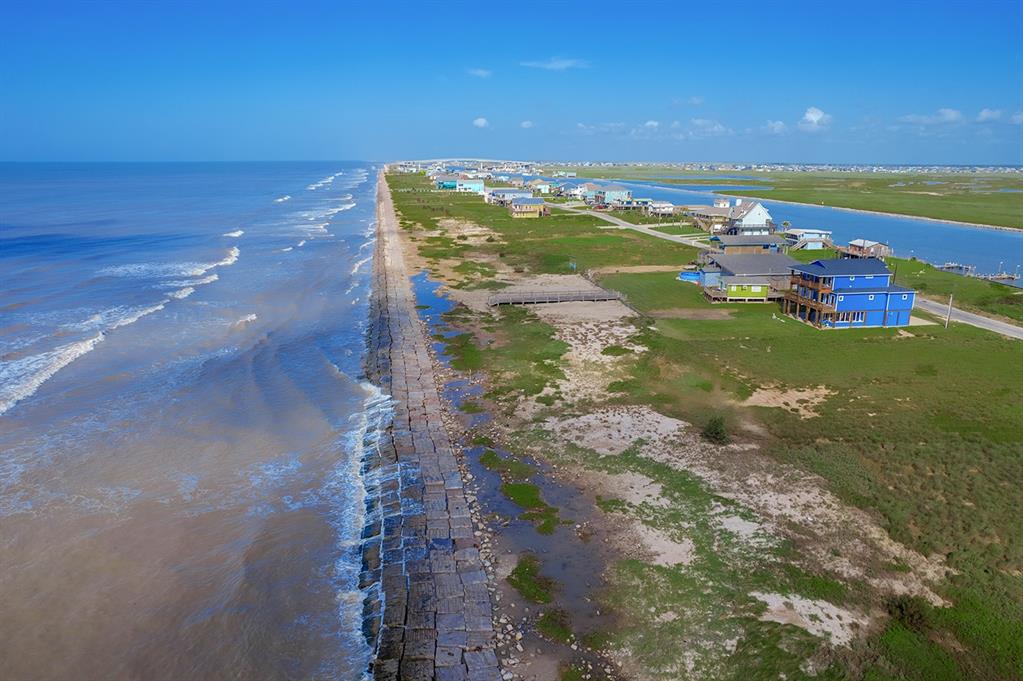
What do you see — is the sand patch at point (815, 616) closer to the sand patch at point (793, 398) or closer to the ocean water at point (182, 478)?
the ocean water at point (182, 478)

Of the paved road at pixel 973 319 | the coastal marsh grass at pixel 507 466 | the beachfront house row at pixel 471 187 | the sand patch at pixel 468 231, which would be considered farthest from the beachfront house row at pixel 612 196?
the coastal marsh grass at pixel 507 466

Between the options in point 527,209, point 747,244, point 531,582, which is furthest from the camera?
point 527,209

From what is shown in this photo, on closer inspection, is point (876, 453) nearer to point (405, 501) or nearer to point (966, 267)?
point (405, 501)

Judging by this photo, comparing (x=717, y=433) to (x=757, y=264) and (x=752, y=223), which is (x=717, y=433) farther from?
(x=752, y=223)

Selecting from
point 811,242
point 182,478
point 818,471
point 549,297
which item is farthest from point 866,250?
point 182,478

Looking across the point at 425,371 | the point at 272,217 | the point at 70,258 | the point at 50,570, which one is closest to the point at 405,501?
the point at 50,570

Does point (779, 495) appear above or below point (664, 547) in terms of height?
above
